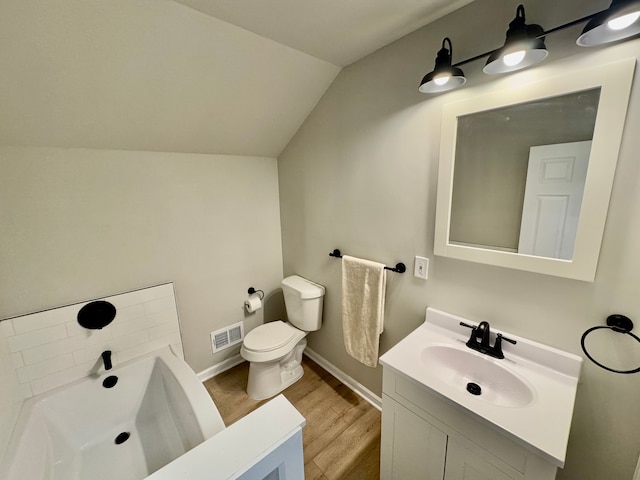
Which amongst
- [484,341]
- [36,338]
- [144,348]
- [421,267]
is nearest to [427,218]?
[421,267]

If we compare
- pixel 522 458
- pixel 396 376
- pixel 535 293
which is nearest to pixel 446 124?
pixel 535 293

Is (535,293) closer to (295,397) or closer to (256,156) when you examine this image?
(295,397)

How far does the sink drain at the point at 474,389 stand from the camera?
116cm

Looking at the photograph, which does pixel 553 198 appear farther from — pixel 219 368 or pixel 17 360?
pixel 17 360

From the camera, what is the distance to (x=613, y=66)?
839 millimetres

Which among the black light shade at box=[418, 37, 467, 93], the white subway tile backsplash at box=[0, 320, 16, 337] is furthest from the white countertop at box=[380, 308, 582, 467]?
the white subway tile backsplash at box=[0, 320, 16, 337]

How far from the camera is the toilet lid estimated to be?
1927 millimetres

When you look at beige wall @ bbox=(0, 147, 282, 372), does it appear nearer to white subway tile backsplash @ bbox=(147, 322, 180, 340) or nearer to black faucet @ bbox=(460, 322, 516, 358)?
white subway tile backsplash @ bbox=(147, 322, 180, 340)

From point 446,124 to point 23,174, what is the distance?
7.15 ft

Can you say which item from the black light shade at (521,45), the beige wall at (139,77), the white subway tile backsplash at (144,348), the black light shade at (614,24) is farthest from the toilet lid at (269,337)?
the black light shade at (614,24)

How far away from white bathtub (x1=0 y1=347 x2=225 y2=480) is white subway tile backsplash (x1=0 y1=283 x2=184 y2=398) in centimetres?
8

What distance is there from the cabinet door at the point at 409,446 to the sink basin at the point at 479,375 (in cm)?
22

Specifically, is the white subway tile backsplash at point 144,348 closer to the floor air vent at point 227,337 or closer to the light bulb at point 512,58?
the floor air vent at point 227,337

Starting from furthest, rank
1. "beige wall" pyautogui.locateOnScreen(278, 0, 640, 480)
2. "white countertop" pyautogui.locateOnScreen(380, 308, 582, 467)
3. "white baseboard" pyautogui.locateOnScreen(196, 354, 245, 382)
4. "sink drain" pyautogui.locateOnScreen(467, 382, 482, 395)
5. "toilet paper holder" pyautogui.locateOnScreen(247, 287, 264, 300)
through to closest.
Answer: "toilet paper holder" pyautogui.locateOnScreen(247, 287, 264, 300) < "white baseboard" pyautogui.locateOnScreen(196, 354, 245, 382) < "sink drain" pyautogui.locateOnScreen(467, 382, 482, 395) < "beige wall" pyautogui.locateOnScreen(278, 0, 640, 480) < "white countertop" pyautogui.locateOnScreen(380, 308, 582, 467)
